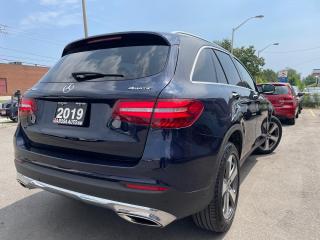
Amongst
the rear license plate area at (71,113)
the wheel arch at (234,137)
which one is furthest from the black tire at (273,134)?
the rear license plate area at (71,113)

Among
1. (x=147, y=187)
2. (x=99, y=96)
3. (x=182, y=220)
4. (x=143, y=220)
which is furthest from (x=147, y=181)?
(x=182, y=220)

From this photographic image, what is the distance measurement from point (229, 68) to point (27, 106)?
88.1 inches

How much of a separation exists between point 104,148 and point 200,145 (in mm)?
716

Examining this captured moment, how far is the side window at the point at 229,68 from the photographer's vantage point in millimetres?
3654

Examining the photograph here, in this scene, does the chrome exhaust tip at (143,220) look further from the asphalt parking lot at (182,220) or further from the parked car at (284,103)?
the parked car at (284,103)

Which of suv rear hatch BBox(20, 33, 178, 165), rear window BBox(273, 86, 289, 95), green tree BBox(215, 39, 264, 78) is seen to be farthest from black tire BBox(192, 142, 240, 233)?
green tree BBox(215, 39, 264, 78)

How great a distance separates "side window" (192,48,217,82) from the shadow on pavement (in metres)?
1.42

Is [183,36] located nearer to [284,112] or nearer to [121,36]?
[121,36]

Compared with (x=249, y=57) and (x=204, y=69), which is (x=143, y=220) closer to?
(x=204, y=69)

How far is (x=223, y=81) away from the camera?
339 centimetres

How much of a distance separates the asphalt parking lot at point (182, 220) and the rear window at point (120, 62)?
4.64 ft

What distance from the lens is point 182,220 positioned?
3.31 m

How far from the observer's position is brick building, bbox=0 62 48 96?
5547 centimetres

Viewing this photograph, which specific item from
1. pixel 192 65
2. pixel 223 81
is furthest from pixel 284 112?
pixel 192 65
